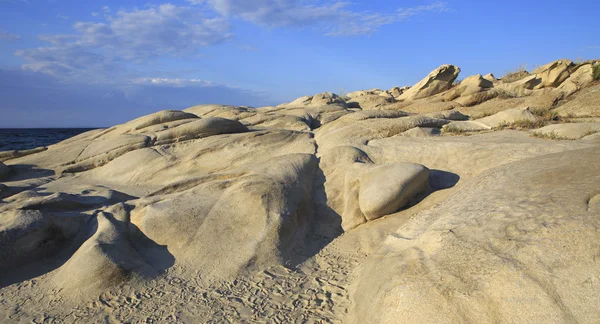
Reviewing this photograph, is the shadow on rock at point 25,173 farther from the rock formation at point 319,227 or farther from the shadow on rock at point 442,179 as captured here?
the shadow on rock at point 442,179

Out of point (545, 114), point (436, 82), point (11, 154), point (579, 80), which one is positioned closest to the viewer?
point (11, 154)

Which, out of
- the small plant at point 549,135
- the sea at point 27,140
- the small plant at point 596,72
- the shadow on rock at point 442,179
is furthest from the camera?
the sea at point 27,140

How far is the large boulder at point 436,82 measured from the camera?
15.7 m

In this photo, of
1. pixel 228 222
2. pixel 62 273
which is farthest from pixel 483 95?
pixel 62 273

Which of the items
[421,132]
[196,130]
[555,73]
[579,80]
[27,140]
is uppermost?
[196,130]

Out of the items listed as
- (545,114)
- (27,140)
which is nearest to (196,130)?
(545,114)

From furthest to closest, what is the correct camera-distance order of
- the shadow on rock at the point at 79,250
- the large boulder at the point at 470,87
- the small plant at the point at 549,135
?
the large boulder at the point at 470,87
the small plant at the point at 549,135
the shadow on rock at the point at 79,250

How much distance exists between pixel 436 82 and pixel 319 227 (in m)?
12.0

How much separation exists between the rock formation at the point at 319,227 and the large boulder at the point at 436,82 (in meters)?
7.26

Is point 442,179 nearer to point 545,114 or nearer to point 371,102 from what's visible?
point 545,114

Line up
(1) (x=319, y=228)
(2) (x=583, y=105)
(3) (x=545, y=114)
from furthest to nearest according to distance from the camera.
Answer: (2) (x=583, y=105) → (3) (x=545, y=114) → (1) (x=319, y=228)

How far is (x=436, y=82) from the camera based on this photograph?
15742 mm

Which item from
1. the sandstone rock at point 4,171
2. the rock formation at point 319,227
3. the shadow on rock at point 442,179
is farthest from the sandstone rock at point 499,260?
the sandstone rock at point 4,171

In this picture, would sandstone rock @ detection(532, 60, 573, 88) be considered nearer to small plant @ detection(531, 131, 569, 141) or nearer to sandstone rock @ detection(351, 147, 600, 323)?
small plant @ detection(531, 131, 569, 141)
